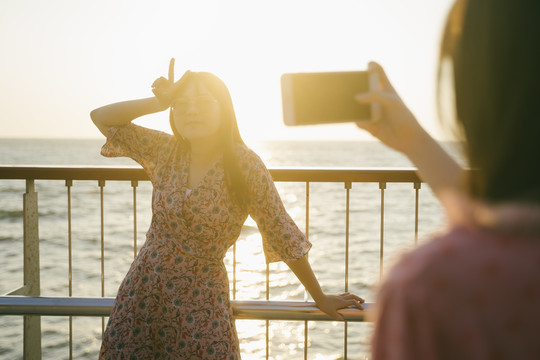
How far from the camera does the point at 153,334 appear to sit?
200cm

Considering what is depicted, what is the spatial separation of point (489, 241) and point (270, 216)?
1472mm

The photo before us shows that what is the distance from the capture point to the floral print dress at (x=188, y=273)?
1.96 metres

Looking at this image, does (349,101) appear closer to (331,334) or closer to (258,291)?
(331,334)

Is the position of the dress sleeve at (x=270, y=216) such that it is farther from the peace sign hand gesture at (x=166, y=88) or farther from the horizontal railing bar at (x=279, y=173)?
the horizontal railing bar at (x=279, y=173)

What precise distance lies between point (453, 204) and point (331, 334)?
19.8 feet

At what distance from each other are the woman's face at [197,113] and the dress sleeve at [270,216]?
0.18m

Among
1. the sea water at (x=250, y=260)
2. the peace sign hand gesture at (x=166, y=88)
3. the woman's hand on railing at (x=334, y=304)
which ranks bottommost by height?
the sea water at (x=250, y=260)

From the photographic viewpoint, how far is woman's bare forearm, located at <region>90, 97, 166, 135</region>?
85.9 inches

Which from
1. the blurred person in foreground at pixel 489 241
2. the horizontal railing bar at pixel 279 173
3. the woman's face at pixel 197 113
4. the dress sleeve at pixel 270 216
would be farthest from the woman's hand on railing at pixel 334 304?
the blurred person in foreground at pixel 489 241

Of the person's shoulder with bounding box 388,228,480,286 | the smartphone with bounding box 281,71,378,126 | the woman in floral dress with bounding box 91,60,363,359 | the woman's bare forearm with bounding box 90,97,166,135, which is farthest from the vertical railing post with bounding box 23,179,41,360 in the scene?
the person's shoulder with bounding box 388,228,480,286

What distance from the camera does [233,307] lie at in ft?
7.30

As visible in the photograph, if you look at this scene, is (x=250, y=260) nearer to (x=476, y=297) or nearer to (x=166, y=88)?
(x=166, y=88)

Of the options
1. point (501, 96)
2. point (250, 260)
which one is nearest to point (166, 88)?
point (501, 96)

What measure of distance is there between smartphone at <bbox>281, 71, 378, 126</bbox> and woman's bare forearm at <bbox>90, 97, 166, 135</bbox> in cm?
119
